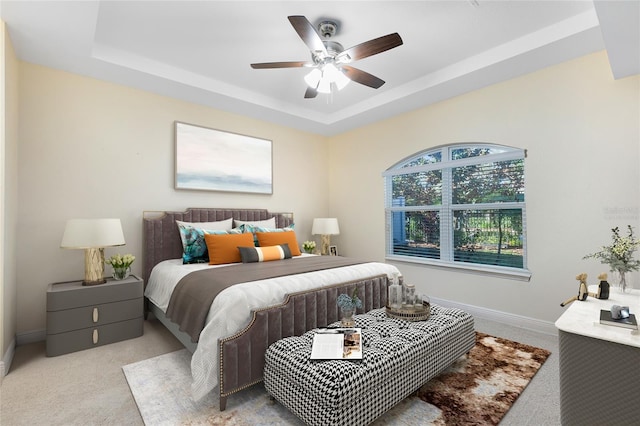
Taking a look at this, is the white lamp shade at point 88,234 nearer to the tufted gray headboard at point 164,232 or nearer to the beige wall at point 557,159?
the tufted gray headboard at point 164,232

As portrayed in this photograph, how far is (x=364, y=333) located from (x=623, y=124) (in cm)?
299

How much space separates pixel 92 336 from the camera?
2775mm

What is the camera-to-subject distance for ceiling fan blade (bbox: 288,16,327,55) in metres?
2.03

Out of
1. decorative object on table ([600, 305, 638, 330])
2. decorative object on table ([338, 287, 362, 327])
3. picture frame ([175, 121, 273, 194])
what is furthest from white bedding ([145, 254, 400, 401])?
decorative object on table ([600, 305, 638, 330])

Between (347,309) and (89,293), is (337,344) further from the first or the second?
(89,293)

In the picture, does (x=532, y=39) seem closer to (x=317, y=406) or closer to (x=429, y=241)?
(x=429, y=241)

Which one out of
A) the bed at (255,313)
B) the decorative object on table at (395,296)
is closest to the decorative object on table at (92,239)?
the bed at (255,313)

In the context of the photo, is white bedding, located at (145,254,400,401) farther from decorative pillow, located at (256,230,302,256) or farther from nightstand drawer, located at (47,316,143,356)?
decorative pillow, located at (256,230,302,256)

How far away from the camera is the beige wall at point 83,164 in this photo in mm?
2980

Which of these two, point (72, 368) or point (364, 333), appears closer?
point (364, 333)

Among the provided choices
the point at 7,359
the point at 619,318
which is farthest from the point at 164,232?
the point at 619,318

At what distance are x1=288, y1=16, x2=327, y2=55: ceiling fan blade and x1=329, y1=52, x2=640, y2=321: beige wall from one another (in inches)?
88.4

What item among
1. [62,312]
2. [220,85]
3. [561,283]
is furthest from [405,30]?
[62,312]

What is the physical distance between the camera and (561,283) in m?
3.06
